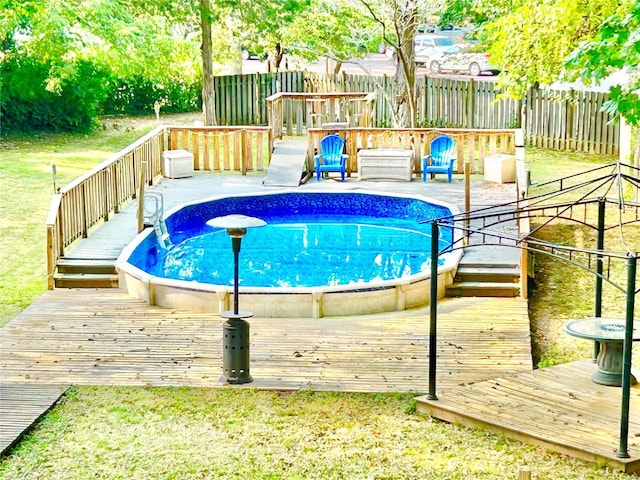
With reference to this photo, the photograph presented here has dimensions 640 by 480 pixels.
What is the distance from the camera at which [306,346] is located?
40.1ft

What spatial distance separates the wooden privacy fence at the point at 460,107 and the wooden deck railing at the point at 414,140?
5.90ft

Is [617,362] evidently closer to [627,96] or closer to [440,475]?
[440,475]

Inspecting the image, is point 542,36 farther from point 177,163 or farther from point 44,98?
point 44,98

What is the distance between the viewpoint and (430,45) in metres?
44.6

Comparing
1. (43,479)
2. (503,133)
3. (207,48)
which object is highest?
(207,48)

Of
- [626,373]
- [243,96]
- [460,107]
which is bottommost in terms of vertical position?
[626,373]

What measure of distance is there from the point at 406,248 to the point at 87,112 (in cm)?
1321

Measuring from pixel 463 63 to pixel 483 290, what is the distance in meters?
27.7

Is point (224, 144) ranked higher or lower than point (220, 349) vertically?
higher

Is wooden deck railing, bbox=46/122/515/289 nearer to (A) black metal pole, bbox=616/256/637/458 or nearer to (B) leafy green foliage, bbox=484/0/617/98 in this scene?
(B) leafy green foliage, bbox=484/0/617/98

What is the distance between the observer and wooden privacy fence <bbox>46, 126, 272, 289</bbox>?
15031mm

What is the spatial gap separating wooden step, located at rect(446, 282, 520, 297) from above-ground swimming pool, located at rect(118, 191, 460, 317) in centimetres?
21

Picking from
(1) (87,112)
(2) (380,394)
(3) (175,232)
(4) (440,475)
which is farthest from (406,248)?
(1) (87,112)

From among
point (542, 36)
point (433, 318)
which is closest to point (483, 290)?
point (433, 318)
